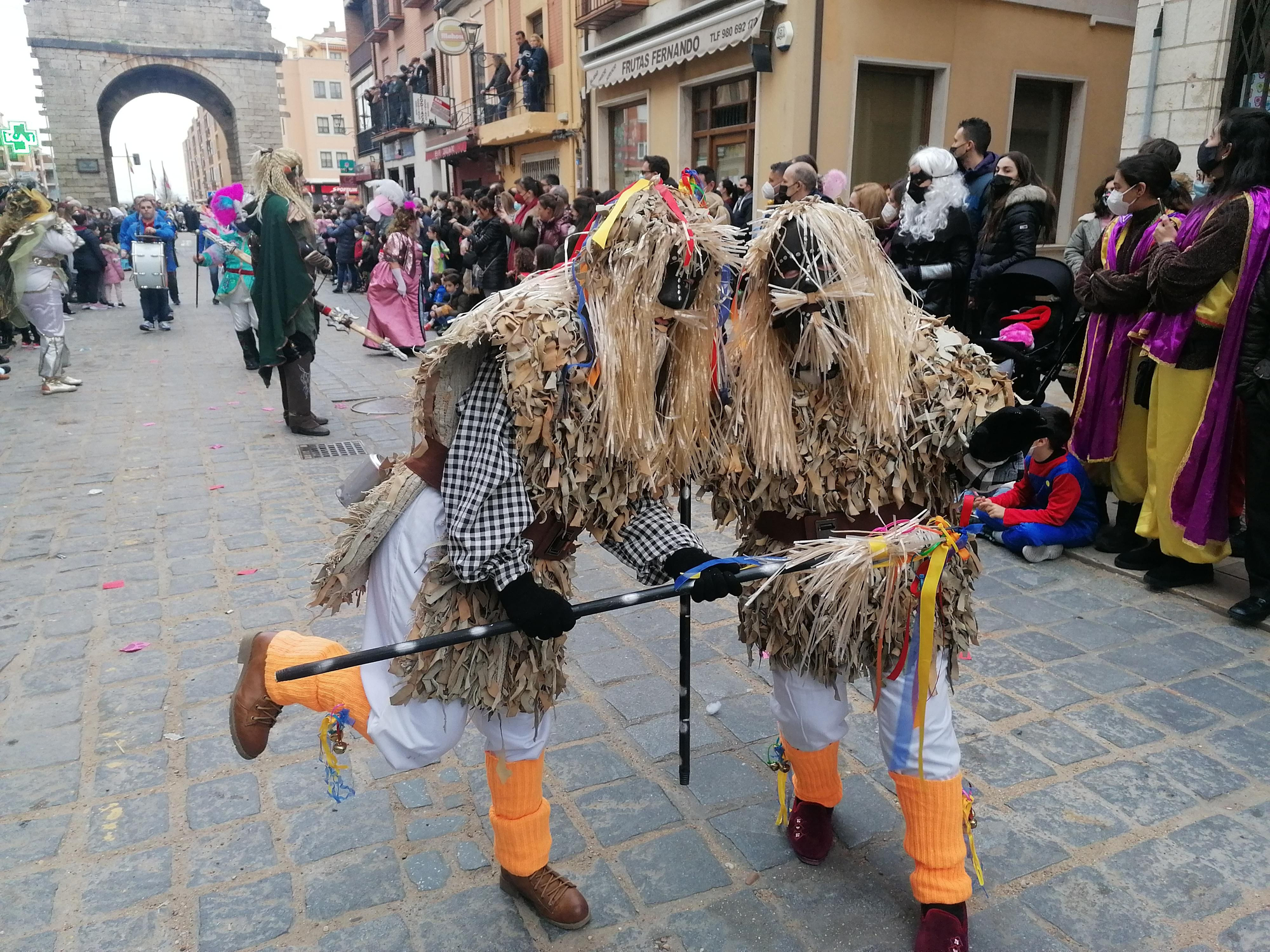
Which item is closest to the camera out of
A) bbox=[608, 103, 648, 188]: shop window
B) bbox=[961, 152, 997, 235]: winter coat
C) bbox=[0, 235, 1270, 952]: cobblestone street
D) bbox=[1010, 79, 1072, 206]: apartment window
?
bbox=[0, 235, 1270, 952]: cobblestone street

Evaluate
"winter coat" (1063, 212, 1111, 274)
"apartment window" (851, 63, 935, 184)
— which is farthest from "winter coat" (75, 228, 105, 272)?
"winter coat" (1063, 212, 1111, 274)

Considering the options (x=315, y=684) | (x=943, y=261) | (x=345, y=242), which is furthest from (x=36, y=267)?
(x=345, y=242)

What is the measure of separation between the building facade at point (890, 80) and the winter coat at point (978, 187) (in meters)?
5.11

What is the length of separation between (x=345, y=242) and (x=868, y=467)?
61.3ft

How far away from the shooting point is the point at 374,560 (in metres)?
2.29

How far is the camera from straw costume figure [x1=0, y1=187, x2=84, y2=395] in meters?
8.73

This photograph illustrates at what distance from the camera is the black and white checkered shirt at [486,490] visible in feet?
6.53

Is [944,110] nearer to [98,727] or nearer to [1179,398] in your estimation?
[1179,398]

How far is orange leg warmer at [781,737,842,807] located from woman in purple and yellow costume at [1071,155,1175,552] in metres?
3.10

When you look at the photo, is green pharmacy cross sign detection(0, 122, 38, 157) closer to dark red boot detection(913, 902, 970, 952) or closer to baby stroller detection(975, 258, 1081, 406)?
baby stroller detection(975, 258, 1081, 406)

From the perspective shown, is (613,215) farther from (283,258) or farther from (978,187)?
(283,258)

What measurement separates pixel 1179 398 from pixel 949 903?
10.2 feet

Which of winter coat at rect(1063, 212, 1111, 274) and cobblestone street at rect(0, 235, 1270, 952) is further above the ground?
winter coat at rect(1063, 212, 1111, 274)

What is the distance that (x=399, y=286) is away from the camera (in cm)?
1069
